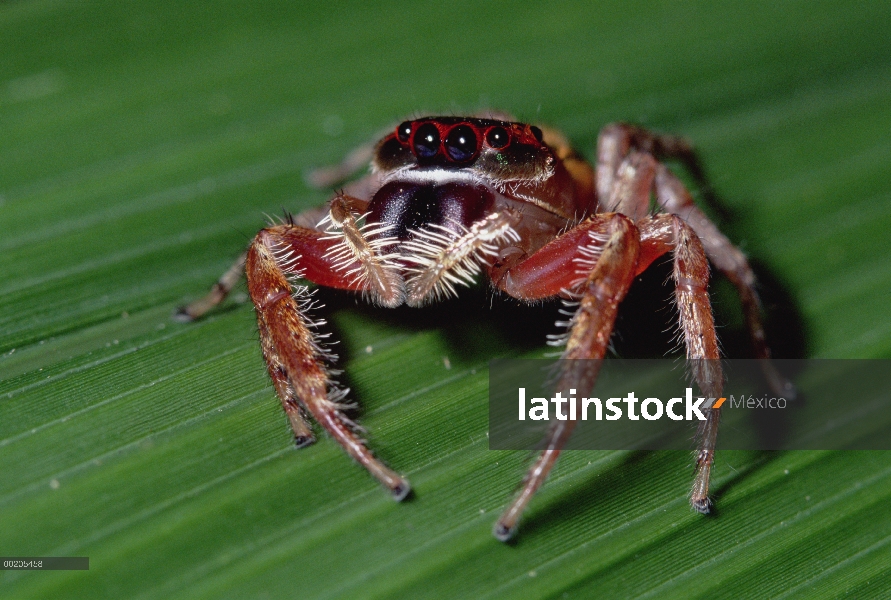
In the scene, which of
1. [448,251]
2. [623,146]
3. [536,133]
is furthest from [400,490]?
[623,146]

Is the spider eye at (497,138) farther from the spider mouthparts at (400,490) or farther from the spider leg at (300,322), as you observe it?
the spider mouthparts at (400,490)

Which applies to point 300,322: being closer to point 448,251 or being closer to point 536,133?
point 448,251

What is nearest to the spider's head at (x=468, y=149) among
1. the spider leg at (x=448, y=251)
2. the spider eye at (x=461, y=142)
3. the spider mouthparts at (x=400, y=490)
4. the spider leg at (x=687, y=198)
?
the spider eye at (x=461, y=142)

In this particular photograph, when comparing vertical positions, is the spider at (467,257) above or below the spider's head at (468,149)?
below

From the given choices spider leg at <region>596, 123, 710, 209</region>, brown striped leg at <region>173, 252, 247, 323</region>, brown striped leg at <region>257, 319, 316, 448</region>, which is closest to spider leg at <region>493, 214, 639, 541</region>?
brown striped leg at <region>257, 319, 316, 448</region>

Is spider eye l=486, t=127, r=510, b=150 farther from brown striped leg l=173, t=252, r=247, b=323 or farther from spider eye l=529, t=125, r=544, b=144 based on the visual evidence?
brown striped leg l=173, t=252, r=247, b=323

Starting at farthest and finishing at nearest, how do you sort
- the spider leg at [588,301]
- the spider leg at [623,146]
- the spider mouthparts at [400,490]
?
the spider leg at [623,146], the spider mouthparts at [400,490], the spider leg at [588,301]

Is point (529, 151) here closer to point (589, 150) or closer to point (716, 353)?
point (716, 353)

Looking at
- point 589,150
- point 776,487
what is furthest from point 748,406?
point 589,150
